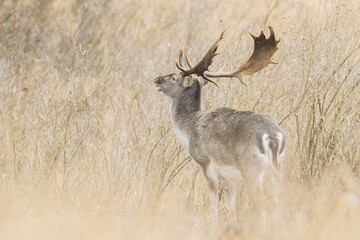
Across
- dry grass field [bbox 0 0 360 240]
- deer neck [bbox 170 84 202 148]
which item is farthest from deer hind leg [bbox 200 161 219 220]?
deer neck [bbox 170 84 202 148]

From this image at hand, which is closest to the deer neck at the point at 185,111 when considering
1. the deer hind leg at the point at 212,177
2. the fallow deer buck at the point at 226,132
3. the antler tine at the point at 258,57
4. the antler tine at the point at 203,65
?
the fallow deer buck at the point at 226,132

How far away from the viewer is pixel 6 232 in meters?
4.72

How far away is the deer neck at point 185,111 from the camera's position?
5.89 metres

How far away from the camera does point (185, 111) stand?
6.04 metres

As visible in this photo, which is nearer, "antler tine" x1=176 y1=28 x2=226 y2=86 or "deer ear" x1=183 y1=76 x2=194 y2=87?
"antler tine" x1=176 y1=28 x2=226 y2=86

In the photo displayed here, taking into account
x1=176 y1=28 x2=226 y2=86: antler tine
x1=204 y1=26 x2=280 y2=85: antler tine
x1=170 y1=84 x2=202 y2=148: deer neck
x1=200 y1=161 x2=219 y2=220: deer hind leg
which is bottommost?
x1=200 y1=161 x2=219 y2=220: deer hind leg

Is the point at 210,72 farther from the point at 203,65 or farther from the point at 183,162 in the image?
the point at 183,162

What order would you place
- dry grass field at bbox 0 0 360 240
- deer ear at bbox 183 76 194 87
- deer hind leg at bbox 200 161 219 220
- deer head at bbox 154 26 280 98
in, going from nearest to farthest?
dry grass field at bbox 0 0 360 240 < deer hind leg at bbox 200 161 219 220 < deer head at bbox 154 26 280 98 < deer ear at bbox 183 76 194 87

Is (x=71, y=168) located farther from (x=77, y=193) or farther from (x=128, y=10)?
(x=128, y=10)

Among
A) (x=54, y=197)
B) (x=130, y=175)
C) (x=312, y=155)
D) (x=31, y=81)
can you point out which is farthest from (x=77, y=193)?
(x=31, y=81)

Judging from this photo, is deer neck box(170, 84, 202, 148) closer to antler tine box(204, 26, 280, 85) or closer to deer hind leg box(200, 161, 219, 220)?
antler tine box(204, 26, 280, 85)

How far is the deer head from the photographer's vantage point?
584 centimetres

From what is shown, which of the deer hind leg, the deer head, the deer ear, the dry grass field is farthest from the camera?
the deer ear

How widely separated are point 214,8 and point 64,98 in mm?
6228
